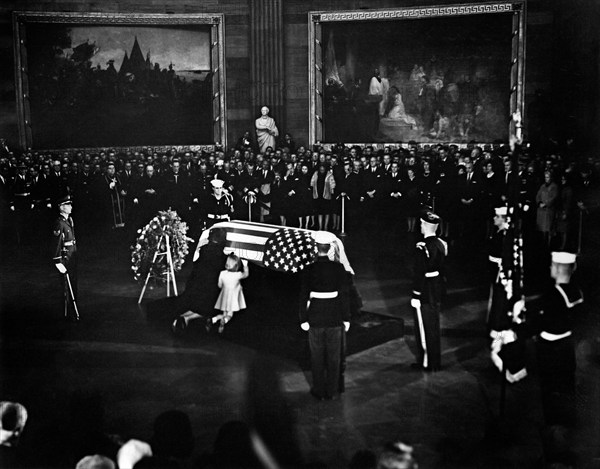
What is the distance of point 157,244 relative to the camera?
10922 millimetres

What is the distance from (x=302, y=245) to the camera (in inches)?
376

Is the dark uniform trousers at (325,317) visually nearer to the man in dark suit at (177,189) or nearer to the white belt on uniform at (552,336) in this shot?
the white belt on uniform at (552,336)

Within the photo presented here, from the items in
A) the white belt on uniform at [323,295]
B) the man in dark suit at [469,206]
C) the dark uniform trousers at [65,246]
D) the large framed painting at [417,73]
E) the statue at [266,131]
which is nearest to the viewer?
the white belt on uniform at [323,295]

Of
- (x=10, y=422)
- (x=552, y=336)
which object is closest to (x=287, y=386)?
(x=552, y=336)

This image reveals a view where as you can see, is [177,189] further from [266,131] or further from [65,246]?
[65,246]

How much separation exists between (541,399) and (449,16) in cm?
1383

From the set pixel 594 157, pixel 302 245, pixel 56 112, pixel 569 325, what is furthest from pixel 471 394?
pixel 56 112

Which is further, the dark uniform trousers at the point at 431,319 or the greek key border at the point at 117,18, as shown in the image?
the greek key border at the point at 117,18

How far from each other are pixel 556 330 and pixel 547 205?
7277mm

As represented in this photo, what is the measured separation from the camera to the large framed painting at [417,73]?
18.8 m

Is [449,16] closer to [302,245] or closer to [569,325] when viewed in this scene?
[302,245]

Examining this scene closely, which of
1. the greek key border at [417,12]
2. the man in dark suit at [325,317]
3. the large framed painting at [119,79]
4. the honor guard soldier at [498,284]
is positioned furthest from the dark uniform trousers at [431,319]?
the large framed painting at [119,79]

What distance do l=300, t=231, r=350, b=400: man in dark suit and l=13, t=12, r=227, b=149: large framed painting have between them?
1358 centimetres

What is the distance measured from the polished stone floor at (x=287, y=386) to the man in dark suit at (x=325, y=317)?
24 centimetres
